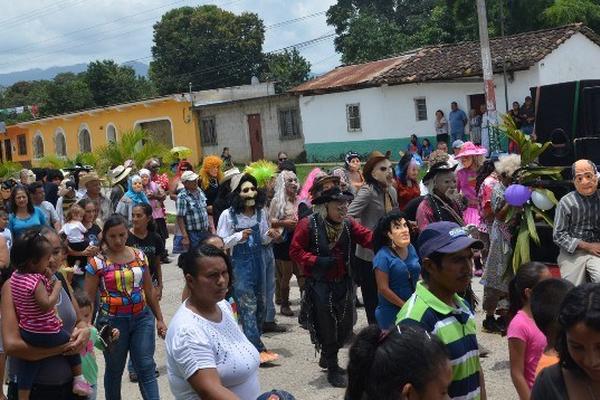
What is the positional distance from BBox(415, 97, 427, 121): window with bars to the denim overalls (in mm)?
23119

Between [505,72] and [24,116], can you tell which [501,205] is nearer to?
[505,72]

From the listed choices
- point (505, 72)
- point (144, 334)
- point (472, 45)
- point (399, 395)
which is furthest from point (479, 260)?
point (472, 45)

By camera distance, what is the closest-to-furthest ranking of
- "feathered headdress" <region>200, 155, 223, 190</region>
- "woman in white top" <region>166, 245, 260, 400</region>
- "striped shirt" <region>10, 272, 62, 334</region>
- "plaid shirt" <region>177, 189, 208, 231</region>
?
"woman in white top" <region>166, 245, 260, 400</region>
"striped shirt" <region>10, 272, 62, 334</region>
"plaid shirt" <region>177, 189, 208, 231</region>
"feathered headdress" <region>200, 155, 223, 190</region>

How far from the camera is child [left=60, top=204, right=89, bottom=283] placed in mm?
9547

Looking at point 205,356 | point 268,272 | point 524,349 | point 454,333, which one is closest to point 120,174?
point 268,272

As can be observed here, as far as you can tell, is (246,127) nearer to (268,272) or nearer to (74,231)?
(74,231)

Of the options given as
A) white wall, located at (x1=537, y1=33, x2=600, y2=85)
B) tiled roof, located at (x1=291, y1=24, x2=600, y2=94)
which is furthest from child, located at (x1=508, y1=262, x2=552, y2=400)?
white wall, located at (x1=537, y1=33, x2=600, y2=85)

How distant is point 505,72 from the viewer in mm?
26391

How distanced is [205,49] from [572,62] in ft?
142

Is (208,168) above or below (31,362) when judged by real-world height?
above

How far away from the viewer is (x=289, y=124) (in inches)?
1462

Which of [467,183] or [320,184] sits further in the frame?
[467,183]

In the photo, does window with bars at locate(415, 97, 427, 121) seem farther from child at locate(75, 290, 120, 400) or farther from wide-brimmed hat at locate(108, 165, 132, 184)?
child at locate(75, 290, 120, 400)

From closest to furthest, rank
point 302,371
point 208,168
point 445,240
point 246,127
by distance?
1. point 445,240
2. point 302,371
3. point 208,168
4. point 246,127
